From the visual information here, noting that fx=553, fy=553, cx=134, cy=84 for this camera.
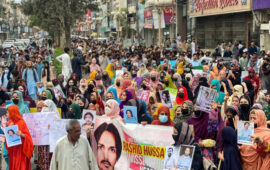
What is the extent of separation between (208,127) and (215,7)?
23759 mm

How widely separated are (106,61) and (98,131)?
12.3 m

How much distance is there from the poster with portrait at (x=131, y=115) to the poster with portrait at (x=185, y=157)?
2.07 m

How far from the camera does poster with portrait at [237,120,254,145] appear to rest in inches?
240

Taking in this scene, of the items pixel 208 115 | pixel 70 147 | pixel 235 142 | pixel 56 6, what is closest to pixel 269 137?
pixel 235 142

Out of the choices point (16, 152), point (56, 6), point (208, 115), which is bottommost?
point (16, 152)

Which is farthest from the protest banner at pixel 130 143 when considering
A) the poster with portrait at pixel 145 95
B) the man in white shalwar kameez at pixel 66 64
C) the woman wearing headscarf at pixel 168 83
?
the man in white shalwar kameez at pixel 66 64

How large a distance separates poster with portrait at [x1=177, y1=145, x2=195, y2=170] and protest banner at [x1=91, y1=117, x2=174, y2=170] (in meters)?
1.06

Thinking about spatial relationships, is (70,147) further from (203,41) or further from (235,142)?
(203,41)

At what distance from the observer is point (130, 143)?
757cm

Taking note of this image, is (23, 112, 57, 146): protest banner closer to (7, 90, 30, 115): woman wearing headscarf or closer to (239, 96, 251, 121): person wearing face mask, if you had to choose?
(7, 90, 30, 115): woman wearing headscarf

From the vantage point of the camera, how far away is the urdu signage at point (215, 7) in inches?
1042

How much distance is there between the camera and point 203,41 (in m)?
34.3

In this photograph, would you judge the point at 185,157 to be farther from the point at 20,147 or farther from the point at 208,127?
the point at 20,147

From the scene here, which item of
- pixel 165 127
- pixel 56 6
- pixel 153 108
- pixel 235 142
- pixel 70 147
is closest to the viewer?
pixel 70 147
